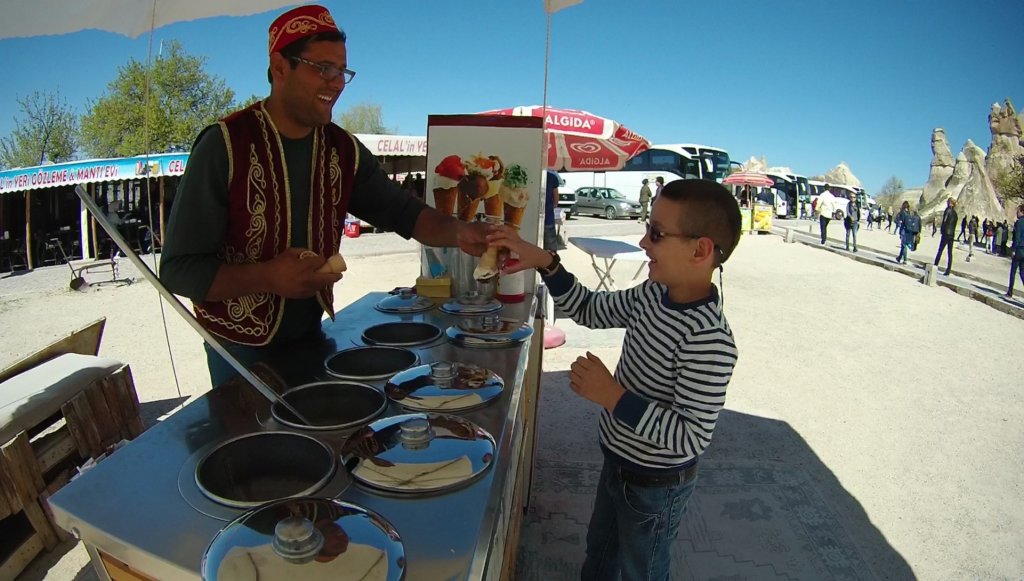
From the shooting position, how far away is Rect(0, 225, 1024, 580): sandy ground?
9.13ft

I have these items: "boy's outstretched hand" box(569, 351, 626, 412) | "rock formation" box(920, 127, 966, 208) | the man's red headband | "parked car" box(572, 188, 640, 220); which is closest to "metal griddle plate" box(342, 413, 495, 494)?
"boy's outstretched hand" box(569, 351, 626, 412)

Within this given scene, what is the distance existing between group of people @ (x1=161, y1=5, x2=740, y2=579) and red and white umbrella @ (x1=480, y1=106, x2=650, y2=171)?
6.36m

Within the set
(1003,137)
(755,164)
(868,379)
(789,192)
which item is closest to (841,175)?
(755,164)

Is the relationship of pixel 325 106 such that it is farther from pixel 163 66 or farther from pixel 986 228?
pixel 986 228

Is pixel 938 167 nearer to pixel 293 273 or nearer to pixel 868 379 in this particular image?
pixel 868 379

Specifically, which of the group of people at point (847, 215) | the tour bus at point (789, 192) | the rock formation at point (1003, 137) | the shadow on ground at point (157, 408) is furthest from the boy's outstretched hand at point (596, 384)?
the rock formation at point (1003, 137)

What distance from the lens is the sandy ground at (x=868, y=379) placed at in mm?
2783

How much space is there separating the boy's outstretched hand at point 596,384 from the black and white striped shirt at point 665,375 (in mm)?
27

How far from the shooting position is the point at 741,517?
2768 mm

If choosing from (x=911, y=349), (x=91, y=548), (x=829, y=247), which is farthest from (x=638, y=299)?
(x=829, y=247)

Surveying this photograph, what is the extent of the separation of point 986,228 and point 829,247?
19.0 metres

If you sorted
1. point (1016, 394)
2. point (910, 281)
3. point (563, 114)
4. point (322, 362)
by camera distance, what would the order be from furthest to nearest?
point (910, 281)
point (563, 114)
point (1016, 394)
point (322, 362)

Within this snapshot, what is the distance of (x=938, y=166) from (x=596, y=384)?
71.2 metres

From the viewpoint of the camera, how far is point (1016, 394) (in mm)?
4688
